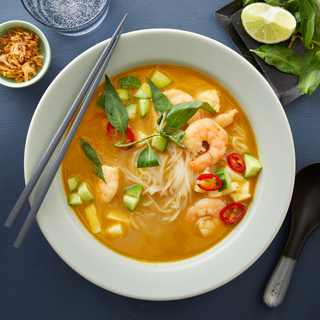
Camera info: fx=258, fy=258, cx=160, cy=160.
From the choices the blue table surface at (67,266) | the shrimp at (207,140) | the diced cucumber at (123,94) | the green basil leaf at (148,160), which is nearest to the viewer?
the green basil leaf at (148,160)

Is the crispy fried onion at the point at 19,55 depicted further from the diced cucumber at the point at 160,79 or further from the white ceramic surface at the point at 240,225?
the diced cucumber at the point at 160,79

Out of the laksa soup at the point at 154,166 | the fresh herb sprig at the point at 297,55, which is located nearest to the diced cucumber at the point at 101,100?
the laksa soup at the point at 154,166

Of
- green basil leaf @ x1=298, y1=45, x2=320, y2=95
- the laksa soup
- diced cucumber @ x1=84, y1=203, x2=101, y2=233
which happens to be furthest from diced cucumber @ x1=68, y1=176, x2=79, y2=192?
green basil leaf @ x1=298, y1=45, x2=320, y2=95

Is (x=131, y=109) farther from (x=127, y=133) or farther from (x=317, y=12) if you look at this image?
(x=317, y=12)

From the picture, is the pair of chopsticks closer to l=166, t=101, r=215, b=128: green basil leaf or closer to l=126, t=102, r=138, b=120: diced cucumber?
l=126, t=102, r=138, b=120: diced cucumber

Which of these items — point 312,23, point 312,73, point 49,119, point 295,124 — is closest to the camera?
point 49,119

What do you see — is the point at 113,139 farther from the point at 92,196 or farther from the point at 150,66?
the point at 150,66

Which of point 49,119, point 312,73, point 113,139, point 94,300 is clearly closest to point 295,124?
point 312,73

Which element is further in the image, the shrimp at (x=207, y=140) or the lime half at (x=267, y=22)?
the lime half at (x=267, y=22)
